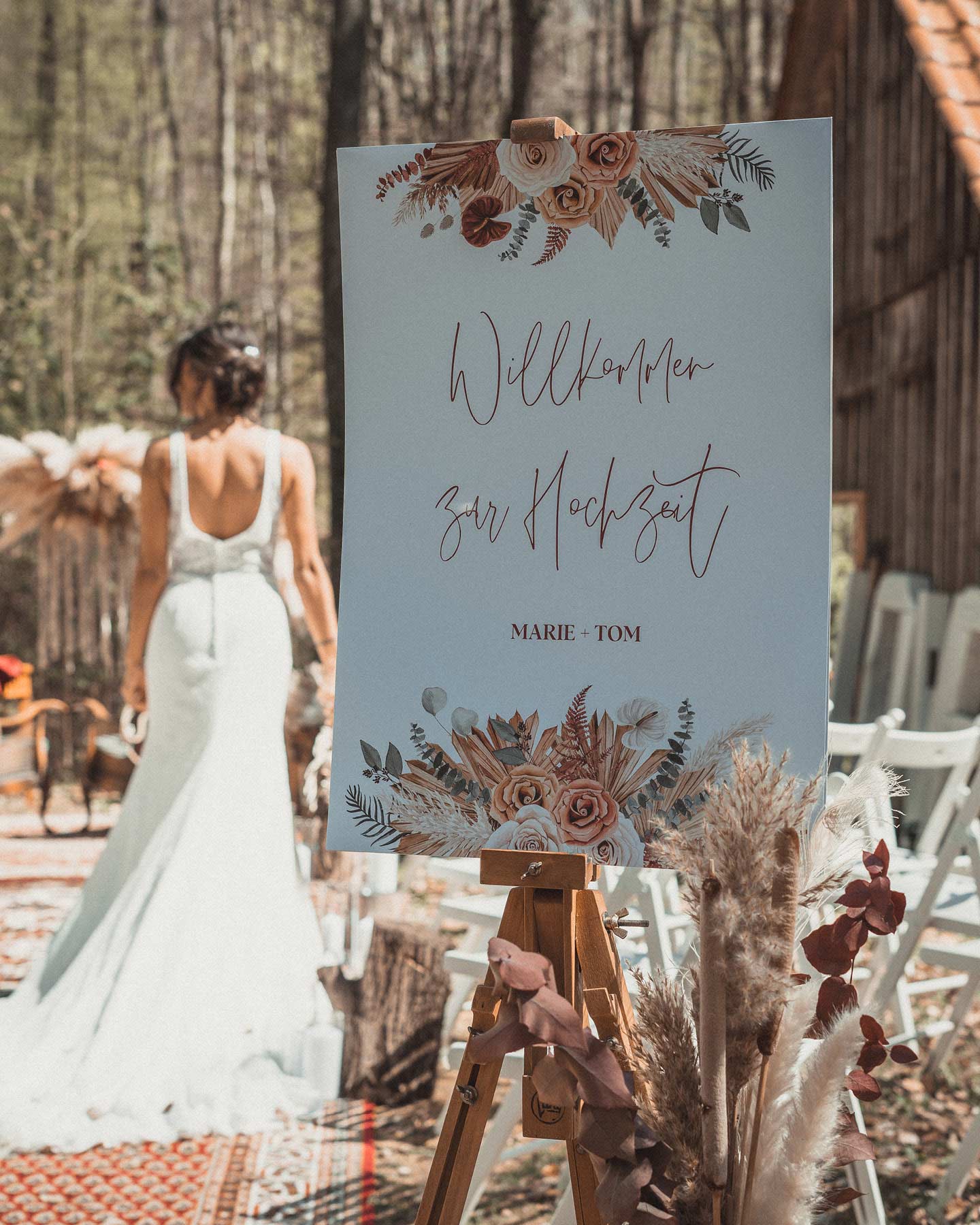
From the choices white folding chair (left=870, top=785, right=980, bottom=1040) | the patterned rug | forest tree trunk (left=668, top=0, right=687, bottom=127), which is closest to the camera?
the patterned rug

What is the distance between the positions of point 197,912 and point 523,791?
2186 millimetres

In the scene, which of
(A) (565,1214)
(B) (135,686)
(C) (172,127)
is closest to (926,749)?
(A) (565,1214)

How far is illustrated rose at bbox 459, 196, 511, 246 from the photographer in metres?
1.78

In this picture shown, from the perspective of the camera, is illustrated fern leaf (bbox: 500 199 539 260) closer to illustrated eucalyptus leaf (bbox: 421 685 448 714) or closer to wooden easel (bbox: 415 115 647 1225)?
wooden easel (bbox: 415 115 647 1225)

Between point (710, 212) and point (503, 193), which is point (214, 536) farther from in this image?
point (710, 212)

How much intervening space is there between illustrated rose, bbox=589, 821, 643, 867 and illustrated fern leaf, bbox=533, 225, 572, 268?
823 mm

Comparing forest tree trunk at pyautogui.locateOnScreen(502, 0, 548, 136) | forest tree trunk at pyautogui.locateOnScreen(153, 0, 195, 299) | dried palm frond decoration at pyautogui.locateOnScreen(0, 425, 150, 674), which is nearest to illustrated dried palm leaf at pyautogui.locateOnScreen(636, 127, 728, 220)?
dried palm frond decoration at pyautogui.locateOnScreen(0, 425, 150, 674)

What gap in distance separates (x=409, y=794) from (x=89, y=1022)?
7.00 feet

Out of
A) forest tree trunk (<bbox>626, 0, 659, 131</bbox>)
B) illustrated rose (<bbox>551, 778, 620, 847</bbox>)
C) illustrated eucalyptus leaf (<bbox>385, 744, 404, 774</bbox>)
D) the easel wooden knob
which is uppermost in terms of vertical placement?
forest tree trunk (<bbox>626, 0, 659, 131</bbox>)

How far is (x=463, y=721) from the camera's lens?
5.75 feet

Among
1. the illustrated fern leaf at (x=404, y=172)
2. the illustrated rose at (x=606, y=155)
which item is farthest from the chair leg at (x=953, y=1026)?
→ the illustrated fern leaf at (x=404, y=172)

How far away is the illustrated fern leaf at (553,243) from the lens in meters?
1.76

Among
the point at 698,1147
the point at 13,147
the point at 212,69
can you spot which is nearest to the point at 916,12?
the point at 698,1147

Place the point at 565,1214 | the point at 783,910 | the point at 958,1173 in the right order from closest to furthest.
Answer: the point at 783,910 < the point at 565,1214 < the point at 958,1173
